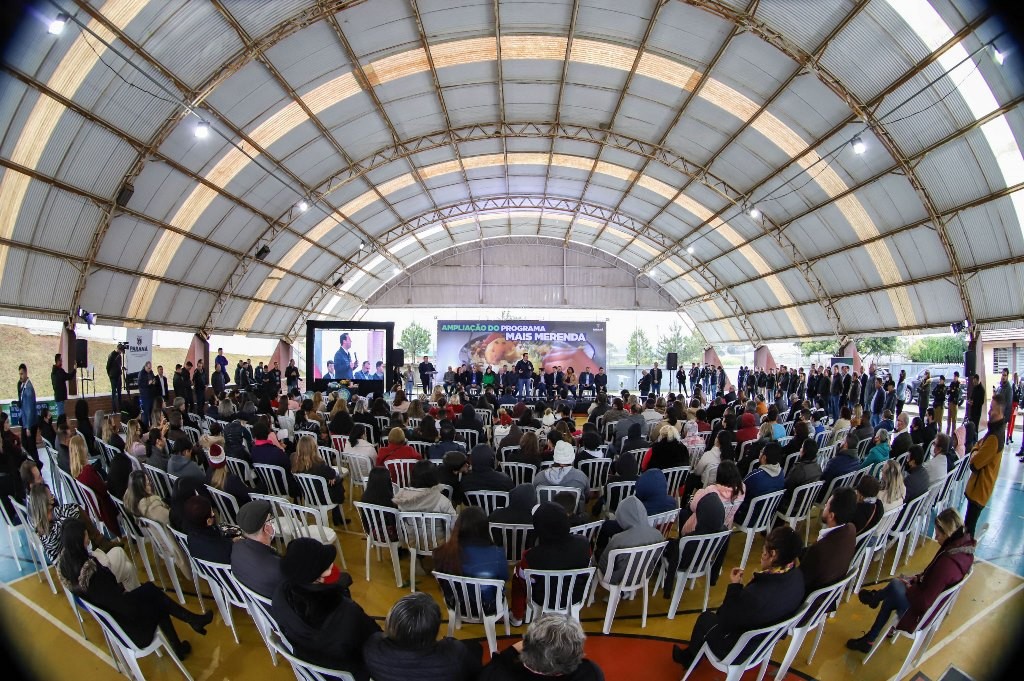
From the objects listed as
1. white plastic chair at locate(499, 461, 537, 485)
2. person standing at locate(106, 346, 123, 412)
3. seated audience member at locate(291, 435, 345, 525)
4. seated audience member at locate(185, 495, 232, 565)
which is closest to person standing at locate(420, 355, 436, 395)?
person standing at locate(106, 346, 123, 412)

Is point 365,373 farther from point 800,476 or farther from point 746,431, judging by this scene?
point 800,476

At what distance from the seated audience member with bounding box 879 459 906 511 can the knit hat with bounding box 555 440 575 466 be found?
2369 mm

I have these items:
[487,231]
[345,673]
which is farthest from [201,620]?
[487,231]

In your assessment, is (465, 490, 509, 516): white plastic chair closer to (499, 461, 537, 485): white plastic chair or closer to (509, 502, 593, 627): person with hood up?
(499, 461, 537, 485): white plastic chair

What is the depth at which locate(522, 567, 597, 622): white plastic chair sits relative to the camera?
2.79 metres

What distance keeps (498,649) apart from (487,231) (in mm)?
22002

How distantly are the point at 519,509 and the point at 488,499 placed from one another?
23.8 inches

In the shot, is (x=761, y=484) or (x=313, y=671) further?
(x=761, y=484)

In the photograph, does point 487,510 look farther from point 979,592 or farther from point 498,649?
point 979,592

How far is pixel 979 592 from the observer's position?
13.0 ft

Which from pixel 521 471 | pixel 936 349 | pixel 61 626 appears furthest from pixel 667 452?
pixel 936 349

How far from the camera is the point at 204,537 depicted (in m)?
3.02

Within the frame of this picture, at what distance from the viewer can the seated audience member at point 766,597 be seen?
7.97 feet

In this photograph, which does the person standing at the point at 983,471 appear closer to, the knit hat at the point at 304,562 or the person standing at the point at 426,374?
the knit hat at the point at 304,562
